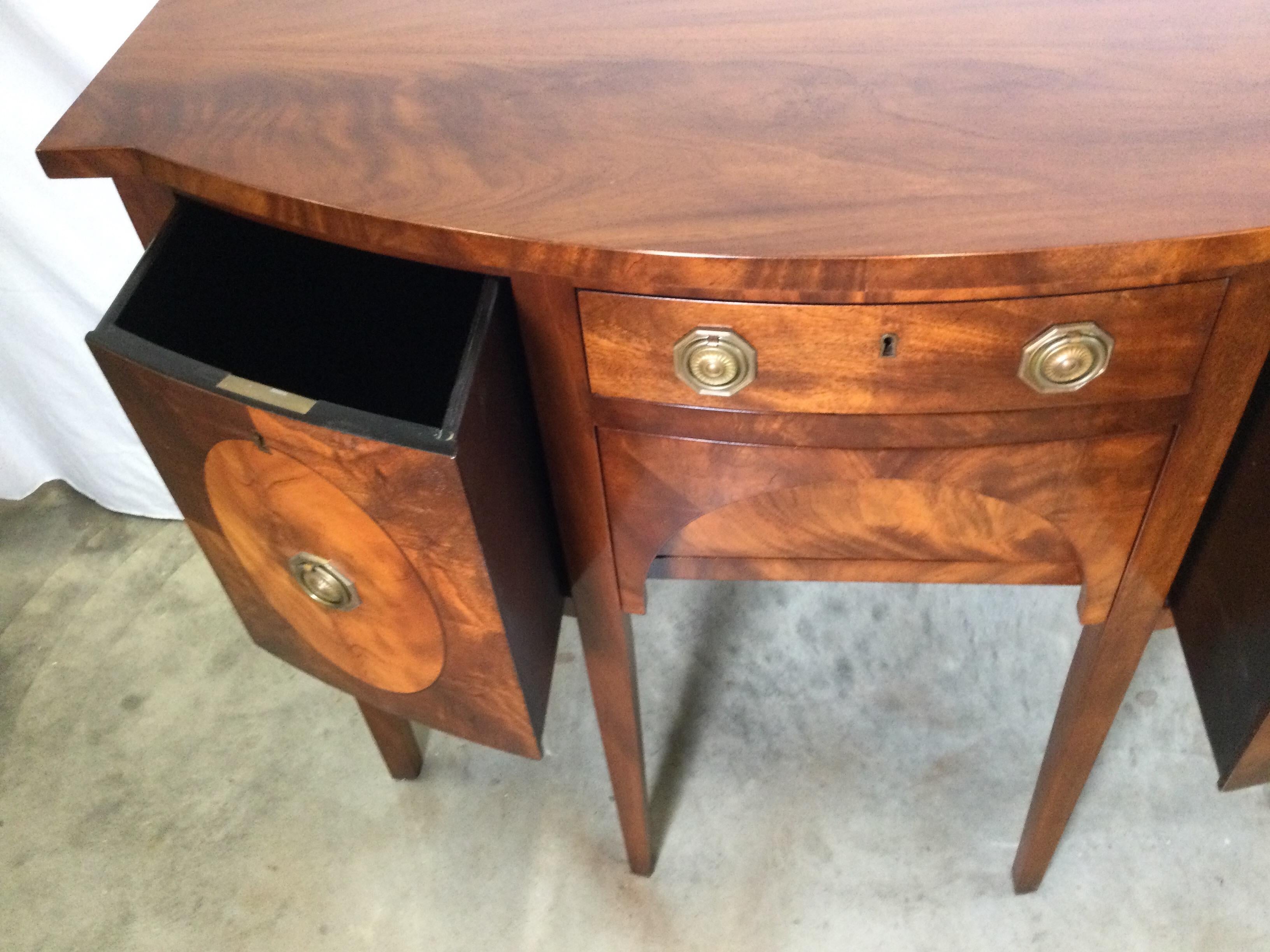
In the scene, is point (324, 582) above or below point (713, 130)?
below

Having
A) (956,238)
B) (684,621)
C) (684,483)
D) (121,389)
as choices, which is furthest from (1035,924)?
(121,389)

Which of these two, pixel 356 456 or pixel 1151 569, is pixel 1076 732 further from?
pixel 356 456

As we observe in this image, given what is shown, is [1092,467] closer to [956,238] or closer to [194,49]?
[956,238]

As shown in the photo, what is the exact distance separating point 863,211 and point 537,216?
144 mm

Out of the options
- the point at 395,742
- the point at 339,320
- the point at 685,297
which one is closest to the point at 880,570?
the point at 685,297

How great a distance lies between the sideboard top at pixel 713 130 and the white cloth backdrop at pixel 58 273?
1.29 ft

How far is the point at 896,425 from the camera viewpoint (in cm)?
55

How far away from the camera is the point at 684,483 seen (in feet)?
1.96

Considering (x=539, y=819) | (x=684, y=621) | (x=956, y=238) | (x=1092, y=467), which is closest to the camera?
(x=956, y=238)

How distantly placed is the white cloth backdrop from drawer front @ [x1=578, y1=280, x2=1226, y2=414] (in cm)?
63

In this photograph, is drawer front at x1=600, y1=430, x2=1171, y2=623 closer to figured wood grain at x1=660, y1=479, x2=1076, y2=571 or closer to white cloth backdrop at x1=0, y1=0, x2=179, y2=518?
figured wood grain at x1=660, y1=479, x2=1076, y2=571

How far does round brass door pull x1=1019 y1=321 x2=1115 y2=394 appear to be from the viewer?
491mm

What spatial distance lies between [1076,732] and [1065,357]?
368 millimetres

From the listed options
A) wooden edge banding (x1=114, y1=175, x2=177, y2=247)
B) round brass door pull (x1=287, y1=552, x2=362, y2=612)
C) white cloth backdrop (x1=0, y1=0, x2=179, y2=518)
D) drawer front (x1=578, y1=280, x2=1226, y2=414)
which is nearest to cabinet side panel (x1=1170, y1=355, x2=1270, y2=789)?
drawer front (x1=578, y1=280, x2=1226, y2=414)
